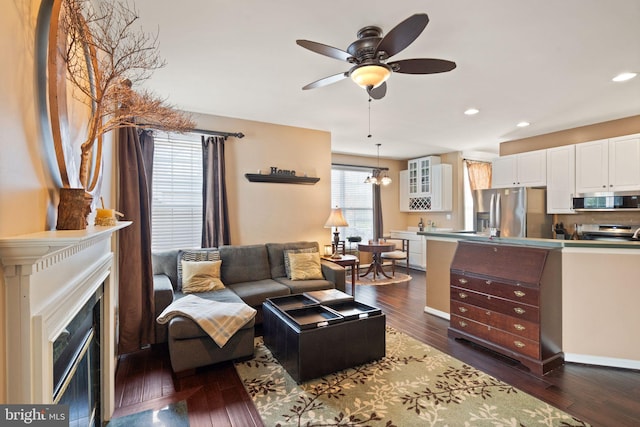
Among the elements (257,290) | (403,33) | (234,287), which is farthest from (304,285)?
(403,33)

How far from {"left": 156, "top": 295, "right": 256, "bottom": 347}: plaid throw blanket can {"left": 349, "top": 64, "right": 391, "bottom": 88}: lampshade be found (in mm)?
2111

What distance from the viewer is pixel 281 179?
454 centimetres

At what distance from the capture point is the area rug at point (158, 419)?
1907 millimetres

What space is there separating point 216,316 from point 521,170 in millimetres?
5408

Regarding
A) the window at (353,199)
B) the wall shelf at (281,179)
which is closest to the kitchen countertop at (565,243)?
the wall shelf at (281,179)

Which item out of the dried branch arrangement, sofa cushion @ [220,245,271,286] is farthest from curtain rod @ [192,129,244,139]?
the dried branch arrangement

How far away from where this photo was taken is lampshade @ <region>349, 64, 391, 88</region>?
201 centimetres

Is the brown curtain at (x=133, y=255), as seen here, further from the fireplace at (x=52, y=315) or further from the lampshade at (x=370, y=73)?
the lampshade at (x=370, y=73)

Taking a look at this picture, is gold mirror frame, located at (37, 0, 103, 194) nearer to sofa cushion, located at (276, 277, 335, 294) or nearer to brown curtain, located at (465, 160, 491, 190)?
sofa cushion, located at (276, 277, 335, 294)

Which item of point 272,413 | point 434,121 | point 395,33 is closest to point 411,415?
point 272,413

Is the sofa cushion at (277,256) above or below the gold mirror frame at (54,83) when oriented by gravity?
below

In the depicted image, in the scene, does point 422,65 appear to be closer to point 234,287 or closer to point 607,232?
point 234,287

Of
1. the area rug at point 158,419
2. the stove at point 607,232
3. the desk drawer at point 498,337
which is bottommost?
the area rug at point 158,419

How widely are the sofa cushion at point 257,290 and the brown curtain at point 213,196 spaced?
77cm
